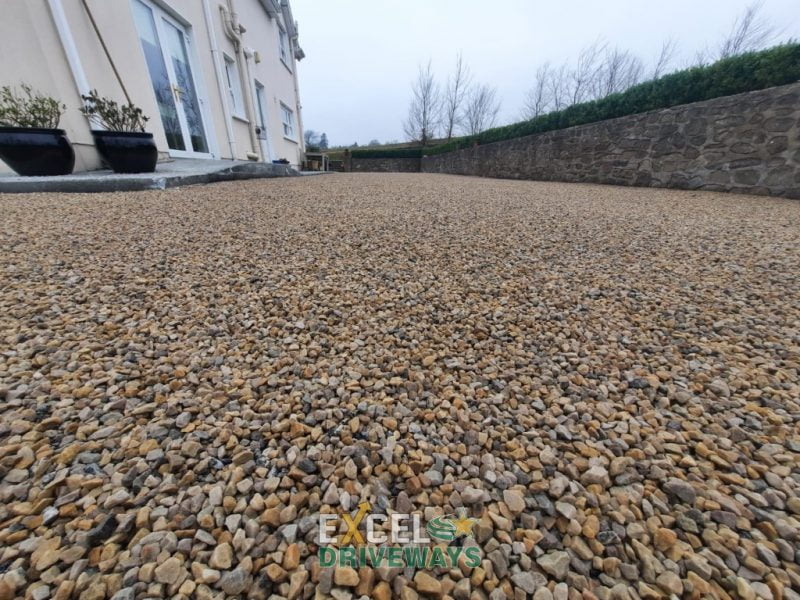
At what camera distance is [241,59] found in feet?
24.7

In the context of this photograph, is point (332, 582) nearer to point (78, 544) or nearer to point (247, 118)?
point (78, 544)

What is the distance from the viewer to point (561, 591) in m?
0.70

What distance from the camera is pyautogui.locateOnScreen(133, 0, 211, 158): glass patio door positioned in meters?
5.08

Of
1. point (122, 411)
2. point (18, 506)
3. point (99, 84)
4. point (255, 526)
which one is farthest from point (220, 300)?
point (99, 84)

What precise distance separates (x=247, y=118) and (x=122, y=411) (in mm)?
8916

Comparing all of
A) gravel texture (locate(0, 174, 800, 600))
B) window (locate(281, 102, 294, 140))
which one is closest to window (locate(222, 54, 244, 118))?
window (locate(281, 102, 294, 140))

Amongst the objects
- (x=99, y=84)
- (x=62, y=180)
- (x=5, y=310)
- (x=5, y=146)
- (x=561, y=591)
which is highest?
(x=99, y=84)

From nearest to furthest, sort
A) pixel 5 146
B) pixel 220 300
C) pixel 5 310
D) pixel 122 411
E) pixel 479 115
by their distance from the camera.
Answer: pixel 122 411, pixel 5 310, pixel 220 300, pixel 5 146, pixel 479 115

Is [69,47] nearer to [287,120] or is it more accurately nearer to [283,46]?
[287,120]

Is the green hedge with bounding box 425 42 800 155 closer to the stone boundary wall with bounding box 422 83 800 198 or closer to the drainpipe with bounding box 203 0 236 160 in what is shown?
the stone boundary wall with bounding box 422 83 800 198

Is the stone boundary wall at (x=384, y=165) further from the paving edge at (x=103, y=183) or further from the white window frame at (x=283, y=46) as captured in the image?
the paving edge at (x=103, y=183)

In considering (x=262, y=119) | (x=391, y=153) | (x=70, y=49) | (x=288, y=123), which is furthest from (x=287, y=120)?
(x=391, y=153)

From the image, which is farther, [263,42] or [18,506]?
[263,42]

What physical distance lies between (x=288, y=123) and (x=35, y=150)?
33.2 ft
